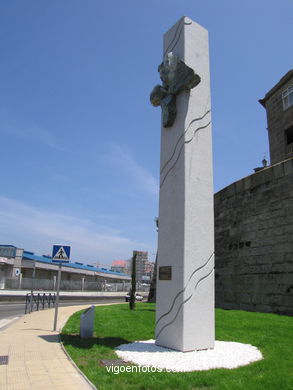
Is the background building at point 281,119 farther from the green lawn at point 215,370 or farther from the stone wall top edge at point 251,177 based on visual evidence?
the green lawn at point 215,370

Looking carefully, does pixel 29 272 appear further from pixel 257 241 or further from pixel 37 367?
pixel 37 367

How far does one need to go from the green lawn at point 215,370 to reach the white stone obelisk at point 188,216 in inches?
54.9

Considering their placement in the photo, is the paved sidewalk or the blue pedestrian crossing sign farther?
the blue pedestrian crossing sign

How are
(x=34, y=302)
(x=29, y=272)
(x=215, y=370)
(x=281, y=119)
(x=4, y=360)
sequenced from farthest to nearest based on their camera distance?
(x=29, y=272) → (x=34, y=302) → (x=281, y=119) → (x=4, y=360) → (x=215, y=370)

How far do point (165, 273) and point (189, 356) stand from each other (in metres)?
1.77

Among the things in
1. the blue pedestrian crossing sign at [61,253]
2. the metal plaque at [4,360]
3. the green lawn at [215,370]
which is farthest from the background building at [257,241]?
the metal plaque at [4,360]

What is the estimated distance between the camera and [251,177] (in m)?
16.3

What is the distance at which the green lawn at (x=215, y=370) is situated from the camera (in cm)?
486

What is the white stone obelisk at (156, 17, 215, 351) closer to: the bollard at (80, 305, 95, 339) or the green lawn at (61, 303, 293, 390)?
the green lawn at (61, 303, 293, 390)

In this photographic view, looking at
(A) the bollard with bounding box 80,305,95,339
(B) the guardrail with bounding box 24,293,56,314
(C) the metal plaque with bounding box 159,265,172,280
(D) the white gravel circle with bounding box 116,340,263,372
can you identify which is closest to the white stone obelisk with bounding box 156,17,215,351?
(C) the metal plaque with bounding box 159,265,172,280

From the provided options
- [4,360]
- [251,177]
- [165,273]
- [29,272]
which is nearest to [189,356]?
[165,273]

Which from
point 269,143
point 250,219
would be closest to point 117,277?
point 269,143

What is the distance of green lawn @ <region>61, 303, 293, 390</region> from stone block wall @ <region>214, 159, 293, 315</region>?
2507 mm

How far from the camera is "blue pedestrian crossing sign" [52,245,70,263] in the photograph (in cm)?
1138
